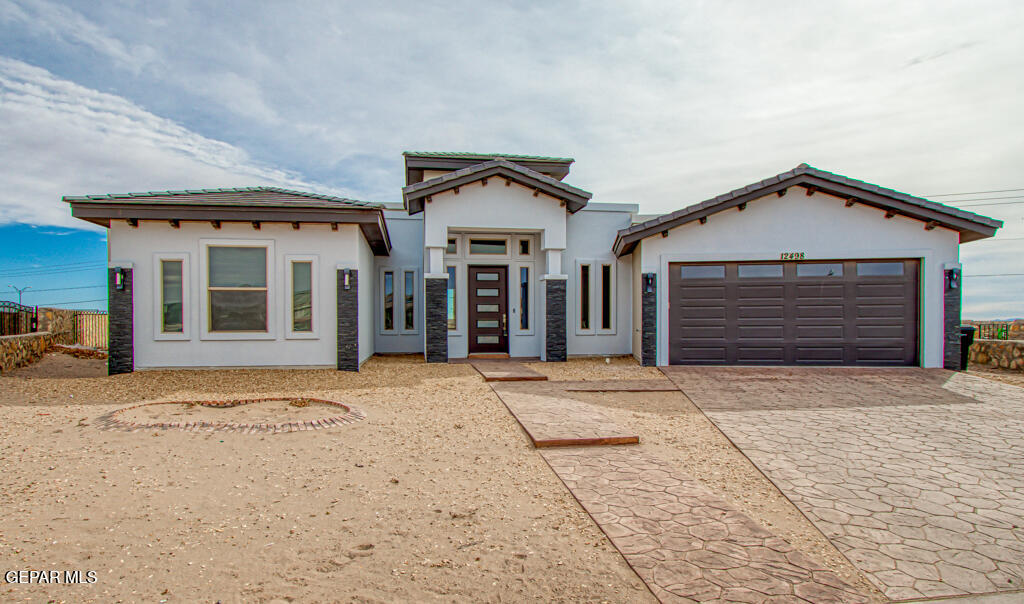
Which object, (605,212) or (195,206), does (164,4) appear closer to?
(195,206)

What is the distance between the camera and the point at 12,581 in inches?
112

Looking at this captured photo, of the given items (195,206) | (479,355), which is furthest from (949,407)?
(195,206)

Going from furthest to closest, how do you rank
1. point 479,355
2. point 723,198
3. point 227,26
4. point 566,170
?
point 566,170
point 479,355
point 723,198
point 227,26

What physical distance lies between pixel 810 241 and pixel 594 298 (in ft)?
17.0

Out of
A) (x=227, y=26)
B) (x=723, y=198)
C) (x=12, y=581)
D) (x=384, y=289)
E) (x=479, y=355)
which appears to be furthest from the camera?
(x=384, y=289)

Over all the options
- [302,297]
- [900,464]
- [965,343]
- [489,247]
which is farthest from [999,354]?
[302,297]

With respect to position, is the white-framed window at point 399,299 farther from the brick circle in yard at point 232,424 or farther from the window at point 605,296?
the brick circle in yard at point 232,424

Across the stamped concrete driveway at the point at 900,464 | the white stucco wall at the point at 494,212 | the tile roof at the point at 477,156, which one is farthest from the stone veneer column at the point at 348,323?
the stamped concrete driveway at the point at 900,464

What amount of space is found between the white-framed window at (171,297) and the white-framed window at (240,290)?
0.42 metres

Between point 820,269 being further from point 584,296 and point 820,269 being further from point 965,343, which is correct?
point 584,296

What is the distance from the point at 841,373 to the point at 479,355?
27.0ft

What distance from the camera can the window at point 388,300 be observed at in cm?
1428

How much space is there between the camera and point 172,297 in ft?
34.0

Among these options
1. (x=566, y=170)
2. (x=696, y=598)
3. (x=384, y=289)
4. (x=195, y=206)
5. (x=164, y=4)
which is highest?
(x=164, y=4)
